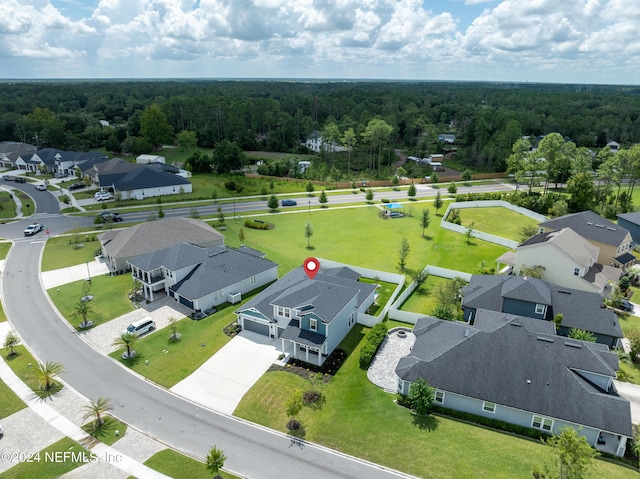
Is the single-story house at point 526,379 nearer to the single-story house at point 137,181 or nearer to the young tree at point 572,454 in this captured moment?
the young tree at point 572,454

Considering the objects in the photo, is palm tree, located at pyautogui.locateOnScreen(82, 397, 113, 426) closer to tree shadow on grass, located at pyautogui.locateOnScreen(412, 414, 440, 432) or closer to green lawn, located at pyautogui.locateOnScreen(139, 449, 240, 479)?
green lawn, located at pyautogui.locateOnScreen(139, 449, 240, 479)

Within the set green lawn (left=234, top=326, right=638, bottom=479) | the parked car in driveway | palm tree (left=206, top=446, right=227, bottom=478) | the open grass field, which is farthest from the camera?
the parked car in driveway

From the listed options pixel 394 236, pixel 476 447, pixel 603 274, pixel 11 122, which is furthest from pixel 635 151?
pixel 11 122

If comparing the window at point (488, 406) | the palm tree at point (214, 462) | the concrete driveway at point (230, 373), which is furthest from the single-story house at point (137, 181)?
the window at point (488, 406)

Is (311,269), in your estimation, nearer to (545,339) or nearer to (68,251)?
(545,339)

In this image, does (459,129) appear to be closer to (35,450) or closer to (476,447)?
(476,447)

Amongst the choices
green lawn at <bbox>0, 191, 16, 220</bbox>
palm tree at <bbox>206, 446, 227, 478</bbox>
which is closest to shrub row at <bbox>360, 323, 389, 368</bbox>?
palm tree at <bbox>206, 446, 227, 478</bbox>
